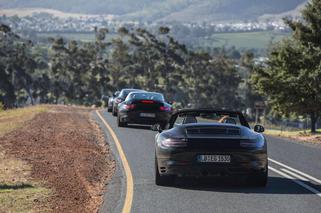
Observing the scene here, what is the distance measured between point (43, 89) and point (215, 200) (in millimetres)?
98424

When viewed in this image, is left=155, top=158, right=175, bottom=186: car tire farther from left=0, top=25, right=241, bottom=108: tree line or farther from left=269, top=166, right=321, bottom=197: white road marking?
left=0, top=25, right=241, bottom=108: tree line

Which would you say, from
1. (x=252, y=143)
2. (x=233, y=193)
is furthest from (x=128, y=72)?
(x=233, y=193)

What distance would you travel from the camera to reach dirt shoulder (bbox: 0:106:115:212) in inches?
461

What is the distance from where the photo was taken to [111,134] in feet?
83.8

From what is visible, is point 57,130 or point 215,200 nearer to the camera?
point 215,200

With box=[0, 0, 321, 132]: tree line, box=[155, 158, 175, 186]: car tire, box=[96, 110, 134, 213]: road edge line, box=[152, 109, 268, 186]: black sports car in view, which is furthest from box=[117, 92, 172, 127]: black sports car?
box=[0, 0, 321, 132]: tree line

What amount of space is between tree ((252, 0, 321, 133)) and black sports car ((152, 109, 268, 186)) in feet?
82.6

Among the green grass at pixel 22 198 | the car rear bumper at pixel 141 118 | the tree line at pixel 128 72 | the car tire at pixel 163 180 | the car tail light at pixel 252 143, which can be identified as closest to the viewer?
the green grass at pixel 22 198

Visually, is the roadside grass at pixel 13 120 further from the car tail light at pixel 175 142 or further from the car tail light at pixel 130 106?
the car tail light at pixel 175 142

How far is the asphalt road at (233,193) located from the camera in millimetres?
10891

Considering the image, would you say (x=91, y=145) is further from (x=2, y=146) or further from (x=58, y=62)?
(x=58, y=62)

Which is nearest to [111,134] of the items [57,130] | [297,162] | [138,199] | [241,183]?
[57,130]

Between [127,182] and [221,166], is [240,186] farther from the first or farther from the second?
[127,182]

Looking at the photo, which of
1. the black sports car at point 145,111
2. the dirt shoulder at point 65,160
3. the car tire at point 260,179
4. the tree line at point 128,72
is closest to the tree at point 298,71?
the black sports car at point 145,111
